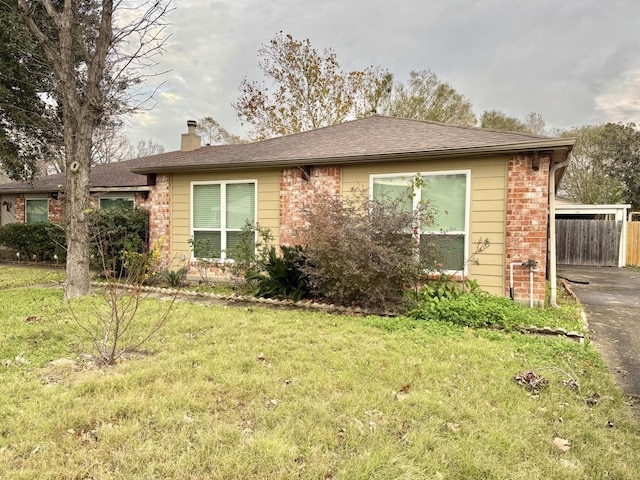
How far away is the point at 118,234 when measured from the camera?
9.41m

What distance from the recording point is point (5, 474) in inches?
82.4

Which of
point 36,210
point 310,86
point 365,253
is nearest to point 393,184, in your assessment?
point 365,253

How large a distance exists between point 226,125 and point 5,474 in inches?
1120

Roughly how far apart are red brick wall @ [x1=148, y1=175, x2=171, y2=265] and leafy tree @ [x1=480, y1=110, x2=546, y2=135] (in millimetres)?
20739

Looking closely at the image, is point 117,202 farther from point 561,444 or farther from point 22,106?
point 561,444

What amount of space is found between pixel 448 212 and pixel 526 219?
1.24 meters

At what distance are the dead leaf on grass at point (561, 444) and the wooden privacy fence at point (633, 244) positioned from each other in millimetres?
16979

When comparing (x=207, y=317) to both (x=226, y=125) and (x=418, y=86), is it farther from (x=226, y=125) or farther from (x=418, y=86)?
(x=226, y=125)

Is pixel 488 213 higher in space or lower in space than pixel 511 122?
lower

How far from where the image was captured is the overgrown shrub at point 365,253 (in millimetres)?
5727

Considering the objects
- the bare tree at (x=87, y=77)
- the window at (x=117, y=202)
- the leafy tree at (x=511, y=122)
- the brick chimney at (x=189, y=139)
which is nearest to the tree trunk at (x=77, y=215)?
the bare tree at (x=87, y=77)

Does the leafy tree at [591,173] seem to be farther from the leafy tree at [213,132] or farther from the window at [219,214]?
the leafy tree at [213,132]

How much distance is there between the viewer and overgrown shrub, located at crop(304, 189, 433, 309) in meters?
5.73

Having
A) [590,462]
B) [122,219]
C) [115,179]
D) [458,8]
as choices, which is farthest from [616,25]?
[115,179]
